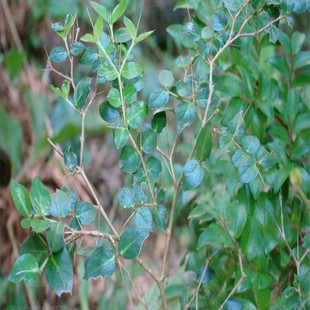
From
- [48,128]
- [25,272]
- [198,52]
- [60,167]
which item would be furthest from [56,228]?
[48,128]

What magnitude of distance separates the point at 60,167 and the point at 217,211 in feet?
2.94

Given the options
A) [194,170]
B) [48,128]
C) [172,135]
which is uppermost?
[194,170]

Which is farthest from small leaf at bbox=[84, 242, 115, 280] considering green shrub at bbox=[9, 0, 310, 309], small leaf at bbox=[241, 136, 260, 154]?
small leaf at bbox=[241, 136, 260, 154]

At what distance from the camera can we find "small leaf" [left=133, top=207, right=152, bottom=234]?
2.01 feet

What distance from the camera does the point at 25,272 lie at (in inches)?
20.6

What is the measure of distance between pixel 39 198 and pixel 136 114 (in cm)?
17

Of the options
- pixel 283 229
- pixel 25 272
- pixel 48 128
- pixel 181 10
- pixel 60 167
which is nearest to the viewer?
pixel 25 272

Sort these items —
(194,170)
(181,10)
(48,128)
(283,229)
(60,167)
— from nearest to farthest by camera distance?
(194,170), (283,229), (60,167), (48,128), (181,10)

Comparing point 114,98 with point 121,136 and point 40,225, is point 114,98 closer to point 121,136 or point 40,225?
point 121,136

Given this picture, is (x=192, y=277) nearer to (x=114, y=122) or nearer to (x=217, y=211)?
(x=217, y=211)

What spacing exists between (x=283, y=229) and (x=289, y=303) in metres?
0.12

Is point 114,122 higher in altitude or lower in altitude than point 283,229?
higher

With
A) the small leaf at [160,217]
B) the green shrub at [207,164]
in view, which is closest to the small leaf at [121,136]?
the green shrub at [207,164]

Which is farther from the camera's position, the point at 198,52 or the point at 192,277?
the point at 192,277
